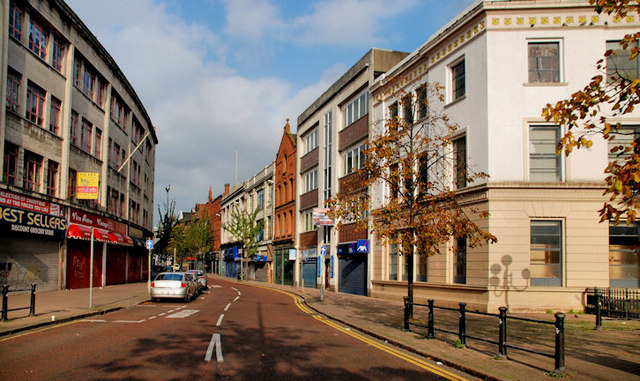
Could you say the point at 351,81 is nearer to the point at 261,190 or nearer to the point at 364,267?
the point at 364,267

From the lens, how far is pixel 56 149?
93.8 feet

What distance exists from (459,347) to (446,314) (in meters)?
8.05

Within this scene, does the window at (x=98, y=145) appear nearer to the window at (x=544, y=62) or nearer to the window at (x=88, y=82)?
the window at (x=88, y=82)

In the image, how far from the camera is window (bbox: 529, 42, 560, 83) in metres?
20.4

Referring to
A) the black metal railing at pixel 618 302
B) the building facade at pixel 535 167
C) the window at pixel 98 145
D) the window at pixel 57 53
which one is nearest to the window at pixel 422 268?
the building facade at pixel 535 167

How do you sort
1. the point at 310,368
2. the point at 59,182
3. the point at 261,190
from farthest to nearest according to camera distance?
the point at 261,190 < the point at 59,182 < the point at 310,368

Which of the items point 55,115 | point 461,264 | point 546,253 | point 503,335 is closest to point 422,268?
point 461,264

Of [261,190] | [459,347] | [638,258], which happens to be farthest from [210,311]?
[261,190]

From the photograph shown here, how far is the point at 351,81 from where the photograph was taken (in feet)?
113

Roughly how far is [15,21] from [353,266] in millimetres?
22079

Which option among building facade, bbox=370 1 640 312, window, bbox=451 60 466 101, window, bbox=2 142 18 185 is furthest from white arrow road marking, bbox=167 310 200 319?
window, bbox=451 60 466 101

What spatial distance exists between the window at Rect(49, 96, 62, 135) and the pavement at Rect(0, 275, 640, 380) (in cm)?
1096

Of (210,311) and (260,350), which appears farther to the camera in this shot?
(210,311)

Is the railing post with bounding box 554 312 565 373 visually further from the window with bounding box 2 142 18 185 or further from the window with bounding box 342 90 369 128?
the window with bounding box 342 90 369 128
